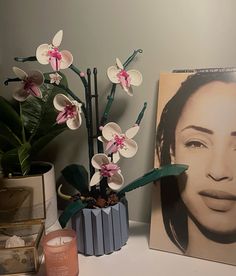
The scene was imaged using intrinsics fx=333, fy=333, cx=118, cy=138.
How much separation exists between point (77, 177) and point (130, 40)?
38 centimetres

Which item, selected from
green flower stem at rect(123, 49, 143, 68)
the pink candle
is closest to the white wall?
green flower stem at rect(123, 49, 143, 68)

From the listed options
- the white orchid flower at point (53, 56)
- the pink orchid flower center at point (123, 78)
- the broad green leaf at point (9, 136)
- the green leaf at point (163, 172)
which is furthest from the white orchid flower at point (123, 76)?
the broad green leaf at point (9, 136)

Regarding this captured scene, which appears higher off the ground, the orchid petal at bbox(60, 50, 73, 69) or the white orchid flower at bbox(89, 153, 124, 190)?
the orchid petal at bbox(60, 50, 73, 69)

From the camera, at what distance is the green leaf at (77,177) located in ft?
2.81

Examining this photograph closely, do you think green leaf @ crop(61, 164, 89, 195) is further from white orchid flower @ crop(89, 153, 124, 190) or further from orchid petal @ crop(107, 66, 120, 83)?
orchid petal @ crop(107, 66, 120, 83)

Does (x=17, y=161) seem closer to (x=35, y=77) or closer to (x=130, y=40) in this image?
(x=35, y=77)

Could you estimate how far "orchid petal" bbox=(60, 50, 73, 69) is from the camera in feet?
2.45

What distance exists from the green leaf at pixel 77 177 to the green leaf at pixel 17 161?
10 cm

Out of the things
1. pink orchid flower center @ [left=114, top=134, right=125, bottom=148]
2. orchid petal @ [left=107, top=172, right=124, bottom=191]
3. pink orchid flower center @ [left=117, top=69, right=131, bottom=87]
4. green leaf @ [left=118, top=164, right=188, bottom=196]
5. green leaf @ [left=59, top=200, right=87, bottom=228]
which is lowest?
green leaf @ [left=59, top=200, right=87, bottom=228]

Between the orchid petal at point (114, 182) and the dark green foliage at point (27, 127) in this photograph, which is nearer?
the orchid petal at point (114, 182)

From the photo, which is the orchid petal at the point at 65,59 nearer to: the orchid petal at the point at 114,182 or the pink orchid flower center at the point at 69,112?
the pink orchid flower center at the point at 69,112

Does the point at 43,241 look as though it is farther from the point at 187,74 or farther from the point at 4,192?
the point at 187,74

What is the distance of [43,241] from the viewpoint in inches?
28.1

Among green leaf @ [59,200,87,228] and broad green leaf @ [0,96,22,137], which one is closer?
green leaf @ [59,200,87,228]
